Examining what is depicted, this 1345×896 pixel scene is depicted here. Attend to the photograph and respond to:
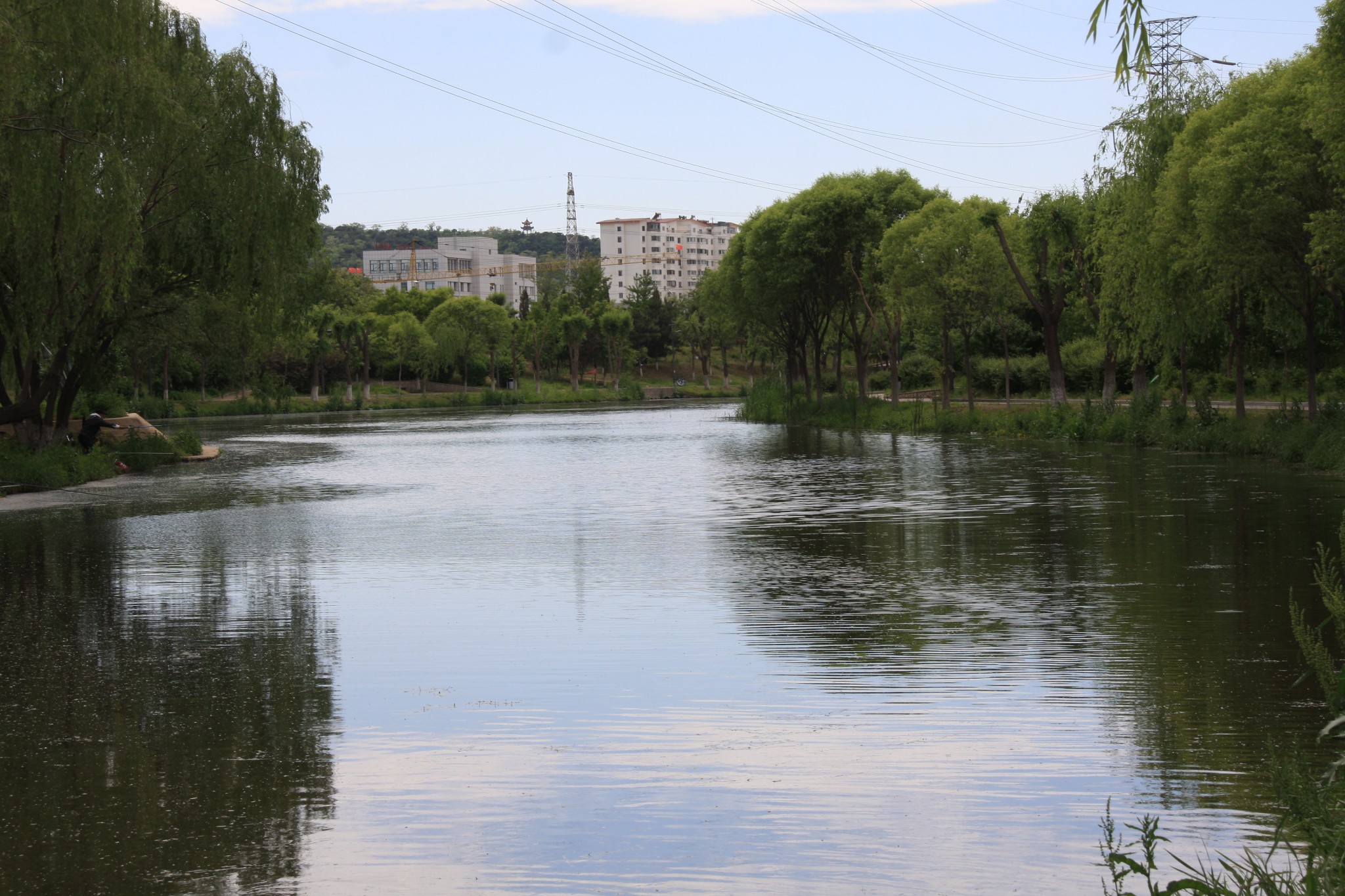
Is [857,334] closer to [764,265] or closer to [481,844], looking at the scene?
[764,265]

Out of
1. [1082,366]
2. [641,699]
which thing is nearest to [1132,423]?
[1082,366]

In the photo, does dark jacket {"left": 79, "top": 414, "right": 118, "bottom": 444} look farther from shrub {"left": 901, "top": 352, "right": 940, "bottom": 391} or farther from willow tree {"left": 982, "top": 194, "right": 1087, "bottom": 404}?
shrub {"left": 901, "top": 352, "right": 940, "bottom": 391}

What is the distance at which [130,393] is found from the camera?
→ 82.6 meters

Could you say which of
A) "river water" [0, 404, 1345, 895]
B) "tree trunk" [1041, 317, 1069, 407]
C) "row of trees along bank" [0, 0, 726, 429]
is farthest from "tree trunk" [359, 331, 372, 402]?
"river water" [0, 404, 1345, 895]

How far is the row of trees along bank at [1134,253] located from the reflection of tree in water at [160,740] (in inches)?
Result: 790

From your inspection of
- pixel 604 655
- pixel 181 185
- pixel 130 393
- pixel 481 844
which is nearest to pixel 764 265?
pixel 181 185

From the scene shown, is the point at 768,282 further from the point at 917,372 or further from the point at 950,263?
the point at 917,372

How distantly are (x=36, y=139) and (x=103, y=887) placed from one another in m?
22.7

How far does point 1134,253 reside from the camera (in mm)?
35344

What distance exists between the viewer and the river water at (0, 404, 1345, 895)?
586cm

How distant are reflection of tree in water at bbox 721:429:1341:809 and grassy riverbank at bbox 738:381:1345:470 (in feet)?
6.14

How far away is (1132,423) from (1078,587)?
89.8 ft

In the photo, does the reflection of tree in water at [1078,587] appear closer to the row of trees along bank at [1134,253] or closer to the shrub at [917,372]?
the row of trees along bank at [1134,253]

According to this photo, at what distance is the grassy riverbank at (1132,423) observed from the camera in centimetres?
2939
